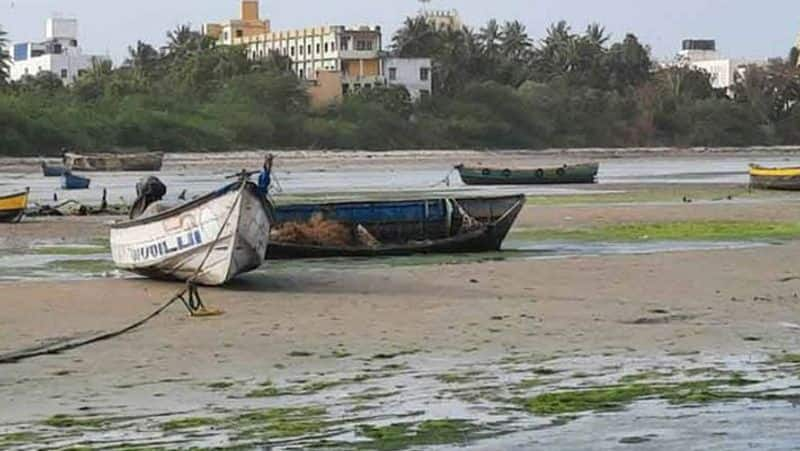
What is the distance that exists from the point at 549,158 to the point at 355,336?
261ft

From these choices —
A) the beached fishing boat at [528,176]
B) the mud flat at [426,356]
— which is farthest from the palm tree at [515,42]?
the mud flat at [426,356]

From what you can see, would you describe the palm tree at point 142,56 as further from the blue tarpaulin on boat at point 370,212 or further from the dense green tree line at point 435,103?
the blue tarpaulin on boat at point 370,212

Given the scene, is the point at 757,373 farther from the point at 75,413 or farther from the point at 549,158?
the point at 549,158

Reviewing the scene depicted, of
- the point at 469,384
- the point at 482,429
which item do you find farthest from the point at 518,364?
the point at 482,429

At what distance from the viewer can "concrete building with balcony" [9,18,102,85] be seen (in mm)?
142625

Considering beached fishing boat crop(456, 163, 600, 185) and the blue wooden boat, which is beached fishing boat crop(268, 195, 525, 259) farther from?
beached fishing boat crop(456, 163, 600, 185)

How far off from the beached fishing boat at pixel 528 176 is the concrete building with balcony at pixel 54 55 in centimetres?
8802

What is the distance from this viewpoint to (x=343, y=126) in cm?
9962

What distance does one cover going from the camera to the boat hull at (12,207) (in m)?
32.5

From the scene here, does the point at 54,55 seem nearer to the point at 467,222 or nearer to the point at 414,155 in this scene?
the point at 414,155

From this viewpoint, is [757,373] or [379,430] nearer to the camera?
[379,430]

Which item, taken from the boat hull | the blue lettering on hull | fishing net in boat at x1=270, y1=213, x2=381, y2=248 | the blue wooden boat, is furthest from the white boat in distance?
the blue wooden boat

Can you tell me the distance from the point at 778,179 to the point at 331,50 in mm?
75603

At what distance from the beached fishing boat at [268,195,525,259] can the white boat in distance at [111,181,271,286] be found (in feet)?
13.3
